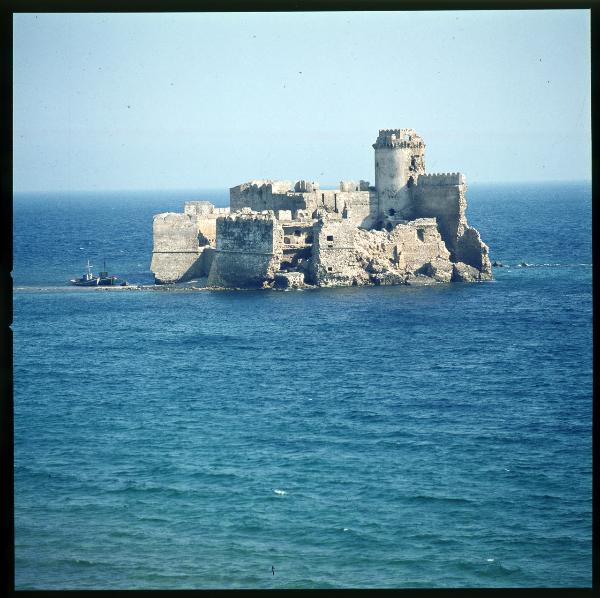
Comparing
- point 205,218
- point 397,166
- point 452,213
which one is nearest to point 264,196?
point 205,218

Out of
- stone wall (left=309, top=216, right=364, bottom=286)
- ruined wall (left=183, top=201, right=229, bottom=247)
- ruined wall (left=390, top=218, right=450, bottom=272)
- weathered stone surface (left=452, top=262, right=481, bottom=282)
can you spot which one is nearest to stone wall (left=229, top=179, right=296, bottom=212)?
ruined wall (left=183, top=201, right=229, bottom=247)

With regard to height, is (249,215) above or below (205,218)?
below

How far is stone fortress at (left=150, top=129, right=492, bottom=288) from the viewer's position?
4994cm

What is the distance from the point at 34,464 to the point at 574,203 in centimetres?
10558

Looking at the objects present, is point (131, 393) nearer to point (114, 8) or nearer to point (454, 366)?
point (454, 366)

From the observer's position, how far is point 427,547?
2359 centimetres

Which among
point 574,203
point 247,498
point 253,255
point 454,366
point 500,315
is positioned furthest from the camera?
point 574,203

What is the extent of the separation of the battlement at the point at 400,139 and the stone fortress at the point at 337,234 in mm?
41

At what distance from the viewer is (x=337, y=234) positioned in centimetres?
4916

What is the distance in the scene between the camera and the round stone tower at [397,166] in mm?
53781

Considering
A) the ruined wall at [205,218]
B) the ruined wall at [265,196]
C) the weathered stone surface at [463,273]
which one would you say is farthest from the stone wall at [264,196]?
the weathered stone surface at [463,273]

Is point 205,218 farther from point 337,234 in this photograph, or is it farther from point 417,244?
point 417,244

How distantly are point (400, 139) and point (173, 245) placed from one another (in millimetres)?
10208

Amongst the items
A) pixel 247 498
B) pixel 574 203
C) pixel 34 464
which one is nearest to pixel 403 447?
pixel 247 498
